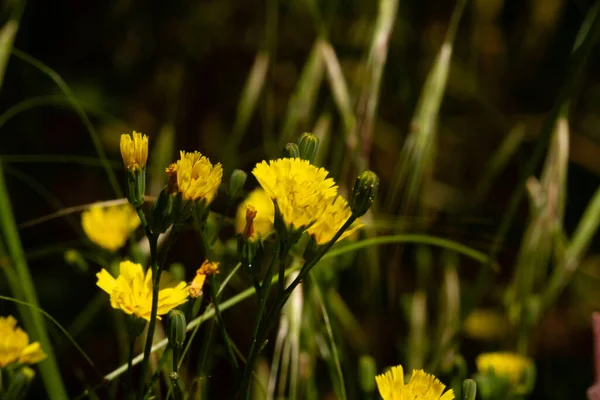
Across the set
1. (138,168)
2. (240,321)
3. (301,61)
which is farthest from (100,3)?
(138,168)

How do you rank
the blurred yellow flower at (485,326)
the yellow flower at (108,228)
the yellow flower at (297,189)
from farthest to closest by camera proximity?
the blurred yellow flower at (485,326)
the yellow flower at (108,228)
the yellow flower at (297,189)

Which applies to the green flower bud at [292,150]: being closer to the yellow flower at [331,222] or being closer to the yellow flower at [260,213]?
the yellow flower at [331,222]

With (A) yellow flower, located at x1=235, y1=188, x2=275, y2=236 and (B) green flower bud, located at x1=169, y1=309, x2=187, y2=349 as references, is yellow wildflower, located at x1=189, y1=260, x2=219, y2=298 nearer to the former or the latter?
(B) green flower bud, located at x1=169, y1=309, x2=187, y2=349

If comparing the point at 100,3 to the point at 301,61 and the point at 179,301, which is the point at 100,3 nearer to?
→ the point at 301,61

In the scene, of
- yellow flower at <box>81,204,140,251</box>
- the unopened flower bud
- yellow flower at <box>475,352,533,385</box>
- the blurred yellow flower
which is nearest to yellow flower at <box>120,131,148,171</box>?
the unopened flower bud

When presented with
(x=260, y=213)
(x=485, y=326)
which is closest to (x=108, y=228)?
(x=260, y=213)

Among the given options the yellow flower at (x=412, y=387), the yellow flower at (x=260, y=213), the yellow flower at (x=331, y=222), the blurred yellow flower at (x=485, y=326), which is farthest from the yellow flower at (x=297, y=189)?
the blurred yellow flower at (x=485, y=326)
